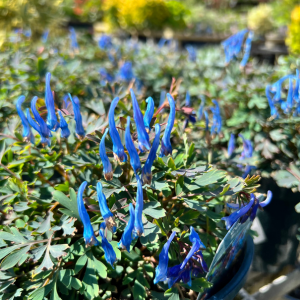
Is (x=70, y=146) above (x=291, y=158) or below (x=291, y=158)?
above

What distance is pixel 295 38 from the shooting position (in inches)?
133

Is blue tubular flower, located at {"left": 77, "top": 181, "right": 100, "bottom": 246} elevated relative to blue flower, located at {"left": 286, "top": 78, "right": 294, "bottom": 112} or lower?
lower

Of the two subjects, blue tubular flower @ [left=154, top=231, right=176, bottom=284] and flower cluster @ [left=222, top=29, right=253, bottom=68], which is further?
flower cluster @ [left=222, top=29, right=253, bottom=68]

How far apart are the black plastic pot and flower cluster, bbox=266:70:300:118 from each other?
60 centimetres

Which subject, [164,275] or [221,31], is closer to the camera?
[164,275]

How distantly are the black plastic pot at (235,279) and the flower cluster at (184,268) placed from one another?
143mm

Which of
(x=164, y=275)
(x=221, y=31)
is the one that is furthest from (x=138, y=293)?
(x=221, y=31)

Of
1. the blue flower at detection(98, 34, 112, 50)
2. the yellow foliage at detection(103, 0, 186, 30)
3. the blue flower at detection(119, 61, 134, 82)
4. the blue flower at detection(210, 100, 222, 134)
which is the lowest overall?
the blue flower at detection(210, 100, 222, 134)

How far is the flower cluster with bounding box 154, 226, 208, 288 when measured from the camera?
0.73 meters

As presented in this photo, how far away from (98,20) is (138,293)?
8.77 m

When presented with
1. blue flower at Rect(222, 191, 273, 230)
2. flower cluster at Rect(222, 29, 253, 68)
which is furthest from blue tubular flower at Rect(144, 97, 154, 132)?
flower cluster at Rect(222, 29, 253, 68)

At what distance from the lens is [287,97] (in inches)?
50.7

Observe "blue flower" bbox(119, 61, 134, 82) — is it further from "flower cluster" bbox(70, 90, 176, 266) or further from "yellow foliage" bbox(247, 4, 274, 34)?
"yellow foliage" bbox(247, 4, 274, 34)

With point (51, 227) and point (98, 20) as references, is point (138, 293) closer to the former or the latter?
point (51, 227)
